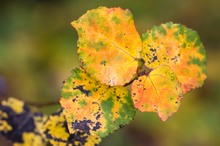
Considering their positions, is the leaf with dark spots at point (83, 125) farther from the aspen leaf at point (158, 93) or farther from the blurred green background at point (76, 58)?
the blurred green background at point (76, 58)

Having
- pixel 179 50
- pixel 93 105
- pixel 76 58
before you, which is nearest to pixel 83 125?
pixel 93 105

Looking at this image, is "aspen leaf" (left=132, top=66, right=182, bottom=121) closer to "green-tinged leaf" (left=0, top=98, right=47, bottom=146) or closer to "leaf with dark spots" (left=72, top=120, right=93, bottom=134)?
"leaf with dark spots" (left=72, top=120, right=93, bottom=134)

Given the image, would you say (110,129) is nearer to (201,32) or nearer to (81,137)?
(81,137)

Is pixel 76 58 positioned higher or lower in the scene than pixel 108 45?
higher

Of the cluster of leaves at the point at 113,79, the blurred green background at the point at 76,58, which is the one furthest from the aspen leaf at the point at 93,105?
the blurred green background at the point at 76,58

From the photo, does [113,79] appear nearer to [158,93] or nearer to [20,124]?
[158,93]

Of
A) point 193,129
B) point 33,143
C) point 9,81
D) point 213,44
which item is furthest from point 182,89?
point 213,44

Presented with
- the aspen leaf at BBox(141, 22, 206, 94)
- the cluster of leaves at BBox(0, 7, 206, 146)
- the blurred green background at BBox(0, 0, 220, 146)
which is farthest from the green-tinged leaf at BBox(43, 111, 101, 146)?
the blurred green background at BBox(0, 0, 220, 146)
